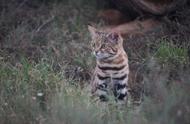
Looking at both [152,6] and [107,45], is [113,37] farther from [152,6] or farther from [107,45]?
[152,6]

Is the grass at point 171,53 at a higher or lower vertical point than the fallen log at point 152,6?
lower

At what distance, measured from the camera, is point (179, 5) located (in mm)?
8906

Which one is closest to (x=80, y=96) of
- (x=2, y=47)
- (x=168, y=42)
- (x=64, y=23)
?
(x=168, y=42)

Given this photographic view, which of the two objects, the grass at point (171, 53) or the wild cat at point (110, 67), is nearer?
the wild cat at point (110, 67)

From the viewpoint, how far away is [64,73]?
796cm

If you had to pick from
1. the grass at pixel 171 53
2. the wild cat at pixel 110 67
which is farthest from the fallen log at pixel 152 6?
the wild cat at pixel 110 67

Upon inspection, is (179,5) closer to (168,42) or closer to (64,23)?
(168,42)

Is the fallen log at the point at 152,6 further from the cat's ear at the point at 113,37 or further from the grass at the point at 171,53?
the cat's ear at the point at 113,37

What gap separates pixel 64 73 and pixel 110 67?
2.95 feet

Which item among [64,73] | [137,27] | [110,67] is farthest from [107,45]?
[137,27]

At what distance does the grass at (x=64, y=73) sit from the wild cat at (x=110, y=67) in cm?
24

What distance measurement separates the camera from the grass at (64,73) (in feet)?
18.0

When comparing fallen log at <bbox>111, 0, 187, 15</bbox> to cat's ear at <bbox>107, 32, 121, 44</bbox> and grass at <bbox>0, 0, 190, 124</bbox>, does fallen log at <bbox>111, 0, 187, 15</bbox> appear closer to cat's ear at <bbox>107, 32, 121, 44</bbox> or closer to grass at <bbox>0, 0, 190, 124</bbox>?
grass at <bbox>0, 0, 190, 124</bbox>

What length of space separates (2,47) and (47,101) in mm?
2957
